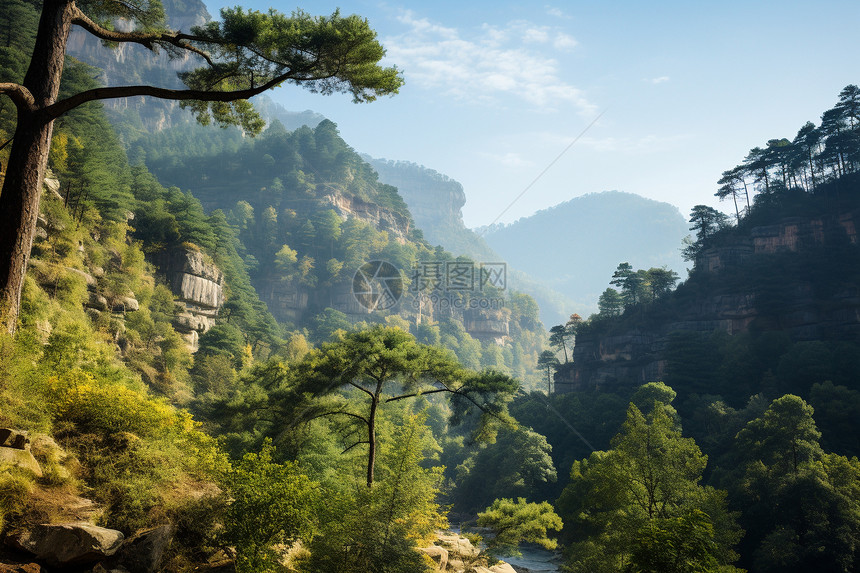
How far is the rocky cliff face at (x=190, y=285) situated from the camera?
Result: 42.2 meters

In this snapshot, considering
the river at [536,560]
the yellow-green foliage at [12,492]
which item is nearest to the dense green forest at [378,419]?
the yellow-green foliage at [12,492]

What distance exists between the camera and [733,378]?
4278cm

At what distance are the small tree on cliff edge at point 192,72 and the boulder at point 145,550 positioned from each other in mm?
3712

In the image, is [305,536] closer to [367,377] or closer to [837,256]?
[367,377]

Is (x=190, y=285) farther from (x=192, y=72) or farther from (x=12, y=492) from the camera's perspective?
(x=12, y=492)

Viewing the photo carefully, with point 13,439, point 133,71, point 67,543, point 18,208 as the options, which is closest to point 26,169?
point 18,208

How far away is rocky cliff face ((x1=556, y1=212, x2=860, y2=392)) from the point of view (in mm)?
44125

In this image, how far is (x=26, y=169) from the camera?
762cm

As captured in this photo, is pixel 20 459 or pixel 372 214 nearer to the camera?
pixel 20 459

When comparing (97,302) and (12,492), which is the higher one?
(97,302)

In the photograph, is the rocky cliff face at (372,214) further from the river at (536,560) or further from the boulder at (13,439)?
the boulder at (13,439)

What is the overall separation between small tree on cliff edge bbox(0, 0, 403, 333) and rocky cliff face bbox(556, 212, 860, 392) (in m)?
49.7

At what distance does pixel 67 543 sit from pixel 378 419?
46.2ft

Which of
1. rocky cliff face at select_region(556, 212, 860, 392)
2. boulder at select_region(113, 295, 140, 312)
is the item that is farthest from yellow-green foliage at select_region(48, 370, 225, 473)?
rocky cliff face at select_region(556, 212, 860, 392)
